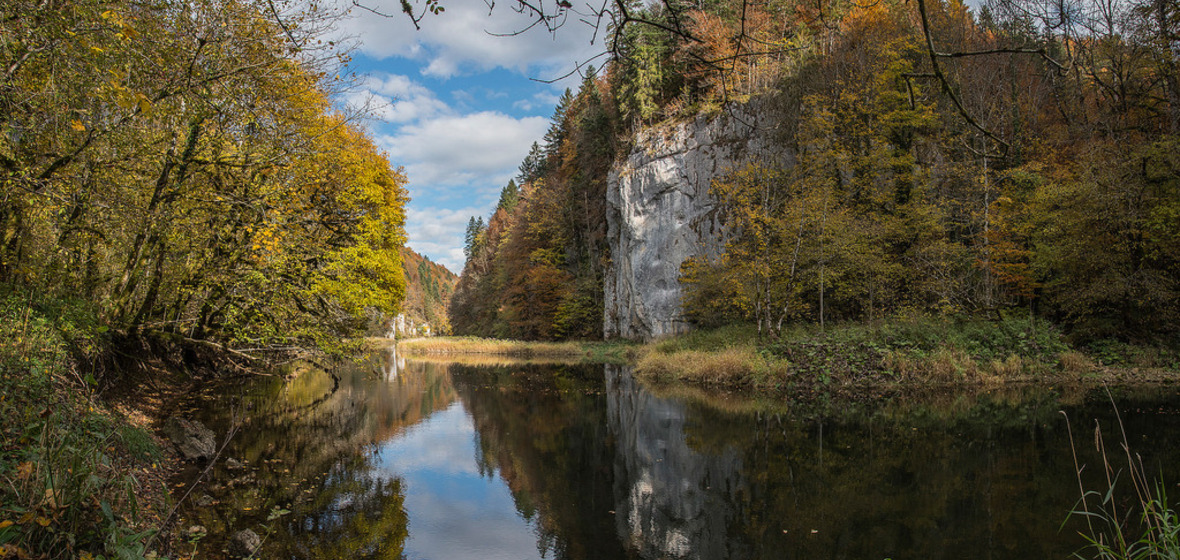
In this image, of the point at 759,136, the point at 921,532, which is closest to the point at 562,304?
the point at 759,136

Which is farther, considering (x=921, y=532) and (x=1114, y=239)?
(x=1114, y=239)

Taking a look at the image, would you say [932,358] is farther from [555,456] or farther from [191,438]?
[191,438]

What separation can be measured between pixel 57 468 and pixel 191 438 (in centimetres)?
571

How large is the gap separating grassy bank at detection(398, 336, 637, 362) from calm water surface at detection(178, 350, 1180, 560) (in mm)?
16784

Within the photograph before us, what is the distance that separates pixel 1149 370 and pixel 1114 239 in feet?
12.6

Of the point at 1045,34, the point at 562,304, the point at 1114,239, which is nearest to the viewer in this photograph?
the point at 1045,34

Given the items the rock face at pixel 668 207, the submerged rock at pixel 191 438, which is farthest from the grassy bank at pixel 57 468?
the rock face at pixel 668 207

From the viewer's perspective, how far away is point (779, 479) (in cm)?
807

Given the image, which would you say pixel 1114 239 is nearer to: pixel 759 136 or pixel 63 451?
pixel 759 136

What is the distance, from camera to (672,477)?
8.43 m

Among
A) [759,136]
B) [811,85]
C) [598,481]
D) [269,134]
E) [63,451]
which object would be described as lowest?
[598,481]

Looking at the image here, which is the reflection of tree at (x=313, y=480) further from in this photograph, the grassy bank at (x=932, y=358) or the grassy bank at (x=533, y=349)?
the grassy bank at (x=533, y=349)

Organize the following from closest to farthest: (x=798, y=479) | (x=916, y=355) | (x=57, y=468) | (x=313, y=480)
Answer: (x=57, y=468) < (x=798, y=479) < (x=313, y=480) < (x=916, y=355)

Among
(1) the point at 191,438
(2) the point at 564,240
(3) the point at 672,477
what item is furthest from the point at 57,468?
(2) the point at 564,240
